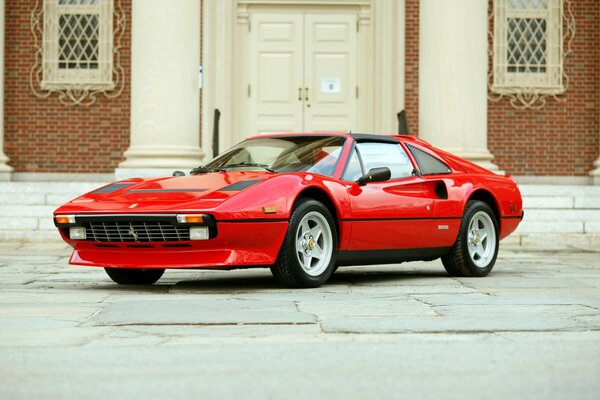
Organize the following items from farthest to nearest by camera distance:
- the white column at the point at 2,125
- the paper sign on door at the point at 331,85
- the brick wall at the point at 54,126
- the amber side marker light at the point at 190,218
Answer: the paper sign on door at the point at 331,85
the brick wall at the point at 54,126
the white column at the point at 2,125
the amber side marker light at the point at 190,218

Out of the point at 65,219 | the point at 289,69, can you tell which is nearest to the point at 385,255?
the point at 65,219

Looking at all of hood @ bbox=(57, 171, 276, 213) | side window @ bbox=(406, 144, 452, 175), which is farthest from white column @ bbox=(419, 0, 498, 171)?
hood @ bbox=(57, 171, 276, 213)

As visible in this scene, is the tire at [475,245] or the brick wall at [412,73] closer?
the tire at [475,245]

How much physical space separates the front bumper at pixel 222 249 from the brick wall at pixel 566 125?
1139 cm

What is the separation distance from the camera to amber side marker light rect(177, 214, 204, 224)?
7652mm

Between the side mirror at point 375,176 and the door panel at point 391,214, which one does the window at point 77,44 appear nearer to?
the door panel at point 391,214

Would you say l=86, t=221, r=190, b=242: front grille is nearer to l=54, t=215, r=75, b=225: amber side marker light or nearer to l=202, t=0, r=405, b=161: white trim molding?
l=54, t=215, r=75, b=225: amber side marker light

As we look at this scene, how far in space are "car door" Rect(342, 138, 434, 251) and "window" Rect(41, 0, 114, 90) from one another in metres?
9.82

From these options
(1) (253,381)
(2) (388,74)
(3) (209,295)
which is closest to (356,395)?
(1) (253,381)

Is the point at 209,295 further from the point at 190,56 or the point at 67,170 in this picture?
the point at 67,170

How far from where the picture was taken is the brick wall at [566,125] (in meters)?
18.8

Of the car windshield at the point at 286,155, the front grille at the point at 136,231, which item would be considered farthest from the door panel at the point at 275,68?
the front grille at the point at 136,231

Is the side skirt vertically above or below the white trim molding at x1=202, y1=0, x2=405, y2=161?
below

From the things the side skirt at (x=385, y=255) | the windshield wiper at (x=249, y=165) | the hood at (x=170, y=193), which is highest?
the windshield wiper at (x=249, y=165)
